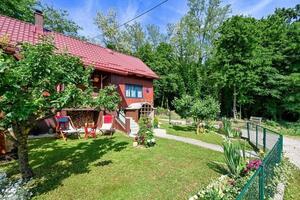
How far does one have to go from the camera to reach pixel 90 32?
3809 centimetres

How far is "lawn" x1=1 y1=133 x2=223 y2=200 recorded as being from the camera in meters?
5.61

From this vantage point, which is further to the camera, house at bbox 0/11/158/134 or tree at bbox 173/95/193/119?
tree at bbox 173/95/193/119

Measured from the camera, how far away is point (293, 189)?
6.39m

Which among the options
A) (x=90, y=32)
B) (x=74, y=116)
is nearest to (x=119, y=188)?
(x=74, y=116)

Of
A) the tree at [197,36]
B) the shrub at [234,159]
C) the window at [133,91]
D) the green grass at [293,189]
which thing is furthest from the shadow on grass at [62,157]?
the tree at [197,36]

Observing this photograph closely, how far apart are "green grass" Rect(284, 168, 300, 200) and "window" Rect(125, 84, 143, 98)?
12924mm

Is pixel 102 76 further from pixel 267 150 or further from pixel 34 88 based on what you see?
pixel 267 150

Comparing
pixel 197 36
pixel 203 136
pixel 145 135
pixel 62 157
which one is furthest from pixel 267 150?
pixel 197 36

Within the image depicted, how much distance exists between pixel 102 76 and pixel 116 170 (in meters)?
10.5

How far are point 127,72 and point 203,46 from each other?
71.6 ft

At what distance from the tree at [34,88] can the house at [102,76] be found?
260 inches

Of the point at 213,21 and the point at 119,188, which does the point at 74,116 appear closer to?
the point at 119,188

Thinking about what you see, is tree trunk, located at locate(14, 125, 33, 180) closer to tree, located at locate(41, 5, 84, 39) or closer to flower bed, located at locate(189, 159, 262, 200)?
flower bed, located at locate(189, 159, 262, 200)

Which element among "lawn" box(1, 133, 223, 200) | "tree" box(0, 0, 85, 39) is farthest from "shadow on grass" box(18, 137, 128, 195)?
"tree" box(0, 0, 85, 39)
